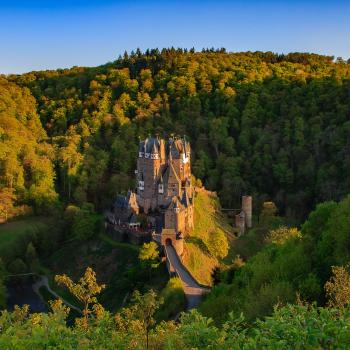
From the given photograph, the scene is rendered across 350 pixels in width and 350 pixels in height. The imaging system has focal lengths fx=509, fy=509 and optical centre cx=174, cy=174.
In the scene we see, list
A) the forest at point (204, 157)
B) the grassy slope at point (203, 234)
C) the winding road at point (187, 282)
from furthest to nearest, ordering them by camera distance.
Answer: the grassy slope at point (203, 234), the winding road at point (187, 282), the forest at point (204, 157)

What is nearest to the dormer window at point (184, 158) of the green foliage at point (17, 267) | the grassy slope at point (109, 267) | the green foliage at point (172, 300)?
the grassy slope at point (109, 267)

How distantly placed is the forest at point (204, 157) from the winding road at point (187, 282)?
1.36 m

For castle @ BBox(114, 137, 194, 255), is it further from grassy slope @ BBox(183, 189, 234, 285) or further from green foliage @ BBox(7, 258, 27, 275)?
green foliage @ BBox(7, 258, 27, 275)

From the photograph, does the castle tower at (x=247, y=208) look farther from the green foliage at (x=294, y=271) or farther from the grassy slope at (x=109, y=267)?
the green foliage at (x=294, y=271)

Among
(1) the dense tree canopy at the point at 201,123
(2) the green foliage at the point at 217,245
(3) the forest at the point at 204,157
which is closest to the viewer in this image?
(3) the forest at the point at 204,157

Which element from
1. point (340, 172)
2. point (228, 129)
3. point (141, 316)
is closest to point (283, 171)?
point (340, 172)

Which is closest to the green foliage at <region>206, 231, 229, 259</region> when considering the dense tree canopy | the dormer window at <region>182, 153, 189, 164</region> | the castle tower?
the dormer window at <region>182, 153, 189, 164</region>

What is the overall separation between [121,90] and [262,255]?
202 ft

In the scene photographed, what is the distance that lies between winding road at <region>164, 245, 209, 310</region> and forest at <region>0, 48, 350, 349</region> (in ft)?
4.45

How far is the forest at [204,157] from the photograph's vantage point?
24.2 meters

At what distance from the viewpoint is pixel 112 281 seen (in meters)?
40.5

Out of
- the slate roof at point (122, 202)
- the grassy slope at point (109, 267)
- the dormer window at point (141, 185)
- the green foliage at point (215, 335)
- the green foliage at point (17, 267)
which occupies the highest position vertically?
the green foliage at point (215, 335)

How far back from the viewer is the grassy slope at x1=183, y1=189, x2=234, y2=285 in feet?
131

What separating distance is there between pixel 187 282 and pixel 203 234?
976cm
